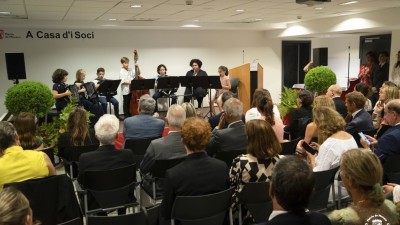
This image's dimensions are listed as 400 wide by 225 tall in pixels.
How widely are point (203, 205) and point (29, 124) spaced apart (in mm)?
2328

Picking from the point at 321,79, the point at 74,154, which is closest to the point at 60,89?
the point at 74,154

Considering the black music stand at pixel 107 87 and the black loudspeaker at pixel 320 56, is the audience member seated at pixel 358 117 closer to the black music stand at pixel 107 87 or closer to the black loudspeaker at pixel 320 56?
the black music stand at pixel 107 87

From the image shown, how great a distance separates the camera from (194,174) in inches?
98.2

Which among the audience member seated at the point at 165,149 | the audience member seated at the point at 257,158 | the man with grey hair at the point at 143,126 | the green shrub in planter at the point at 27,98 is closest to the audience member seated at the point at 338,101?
the man with grey hair at the point at 143,126

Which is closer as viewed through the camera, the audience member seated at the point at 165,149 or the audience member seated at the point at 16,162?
the audience member seated at the point at 16,162

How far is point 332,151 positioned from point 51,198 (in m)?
2.34

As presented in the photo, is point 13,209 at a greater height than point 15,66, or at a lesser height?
→ lesser

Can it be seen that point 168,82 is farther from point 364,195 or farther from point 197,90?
point 364,195

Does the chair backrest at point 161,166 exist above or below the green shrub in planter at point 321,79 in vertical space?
below

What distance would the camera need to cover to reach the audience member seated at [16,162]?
2.62 metres

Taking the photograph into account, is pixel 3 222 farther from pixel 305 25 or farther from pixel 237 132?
pixel 305 25

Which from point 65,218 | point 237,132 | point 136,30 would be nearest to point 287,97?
point 237,132

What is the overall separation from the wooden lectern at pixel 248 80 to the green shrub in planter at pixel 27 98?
19.9 ft

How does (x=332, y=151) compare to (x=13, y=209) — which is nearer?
(x=13, y=209)
